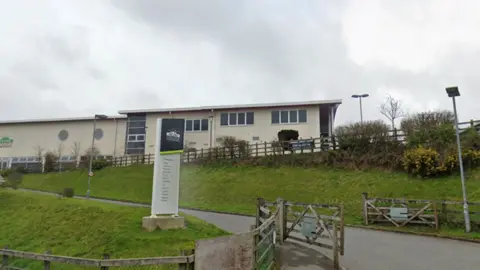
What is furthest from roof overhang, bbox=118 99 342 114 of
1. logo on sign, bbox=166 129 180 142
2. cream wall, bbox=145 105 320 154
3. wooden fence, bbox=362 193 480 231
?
logo on sign, bbox=166 129 180 142

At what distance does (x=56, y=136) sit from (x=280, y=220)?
37.8 metres

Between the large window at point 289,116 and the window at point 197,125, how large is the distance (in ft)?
22.8

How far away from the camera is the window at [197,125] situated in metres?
36.8

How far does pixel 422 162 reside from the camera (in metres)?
19.4

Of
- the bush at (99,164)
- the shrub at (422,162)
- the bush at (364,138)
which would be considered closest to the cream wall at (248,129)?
the bush at (99,164)

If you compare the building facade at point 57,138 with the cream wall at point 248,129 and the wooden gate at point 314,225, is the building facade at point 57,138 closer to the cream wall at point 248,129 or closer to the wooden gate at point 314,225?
the cream wall at point 248,129

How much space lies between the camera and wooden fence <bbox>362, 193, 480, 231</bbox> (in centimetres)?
1367

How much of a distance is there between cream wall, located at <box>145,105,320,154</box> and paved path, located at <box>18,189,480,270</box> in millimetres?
20410

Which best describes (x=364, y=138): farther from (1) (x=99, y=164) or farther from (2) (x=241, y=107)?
(1) (x=99, y=164)

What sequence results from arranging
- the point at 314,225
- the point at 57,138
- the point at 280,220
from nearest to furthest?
the point at 314,225
the point at 280,220
the point at 57,138

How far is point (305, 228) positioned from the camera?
1012 centimetres

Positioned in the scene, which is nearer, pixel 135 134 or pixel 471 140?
pixel 471 140

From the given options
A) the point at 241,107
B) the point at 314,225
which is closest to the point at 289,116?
the point at 241,107

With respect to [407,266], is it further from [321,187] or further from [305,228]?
[321,187]
